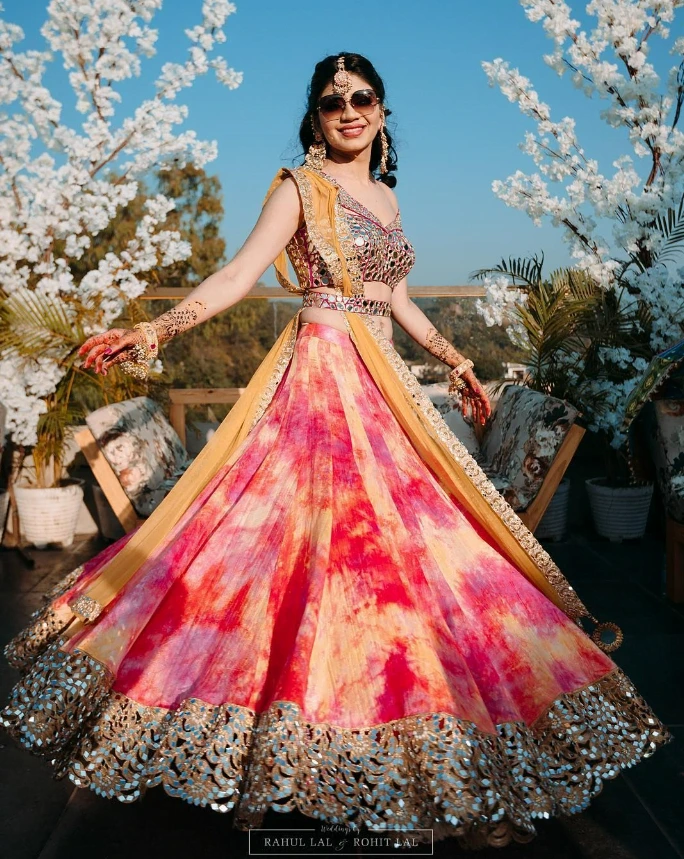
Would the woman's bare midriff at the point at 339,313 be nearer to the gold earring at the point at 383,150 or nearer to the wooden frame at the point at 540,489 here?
the gold earring at the point at 383,150

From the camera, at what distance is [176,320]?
2123 mm

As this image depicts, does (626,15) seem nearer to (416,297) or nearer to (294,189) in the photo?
(416,297)

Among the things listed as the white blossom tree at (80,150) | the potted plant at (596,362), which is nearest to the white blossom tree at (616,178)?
the potted plant at (596,362)

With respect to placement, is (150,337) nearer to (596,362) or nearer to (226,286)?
(226,286)

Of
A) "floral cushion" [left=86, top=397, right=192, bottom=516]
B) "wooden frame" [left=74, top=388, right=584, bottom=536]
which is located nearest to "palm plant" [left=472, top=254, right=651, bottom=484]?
"wooden frame" [left=74, top=388, right=584, bottom=536]

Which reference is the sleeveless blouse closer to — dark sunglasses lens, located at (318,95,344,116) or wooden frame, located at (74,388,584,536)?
dark sunglasses lens, located at (318,95,344,116)

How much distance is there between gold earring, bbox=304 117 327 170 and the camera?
8.70 feet

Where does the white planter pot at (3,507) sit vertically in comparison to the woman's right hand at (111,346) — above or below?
below

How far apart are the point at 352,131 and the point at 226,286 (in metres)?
0.75

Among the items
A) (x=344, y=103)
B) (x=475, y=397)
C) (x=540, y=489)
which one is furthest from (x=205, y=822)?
(x=540, y=489)

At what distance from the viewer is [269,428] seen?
2357 mm

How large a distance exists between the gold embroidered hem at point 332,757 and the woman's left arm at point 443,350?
4.01ft

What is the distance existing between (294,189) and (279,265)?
0.26 meters

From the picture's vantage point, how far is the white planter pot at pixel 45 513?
4.58 metres
